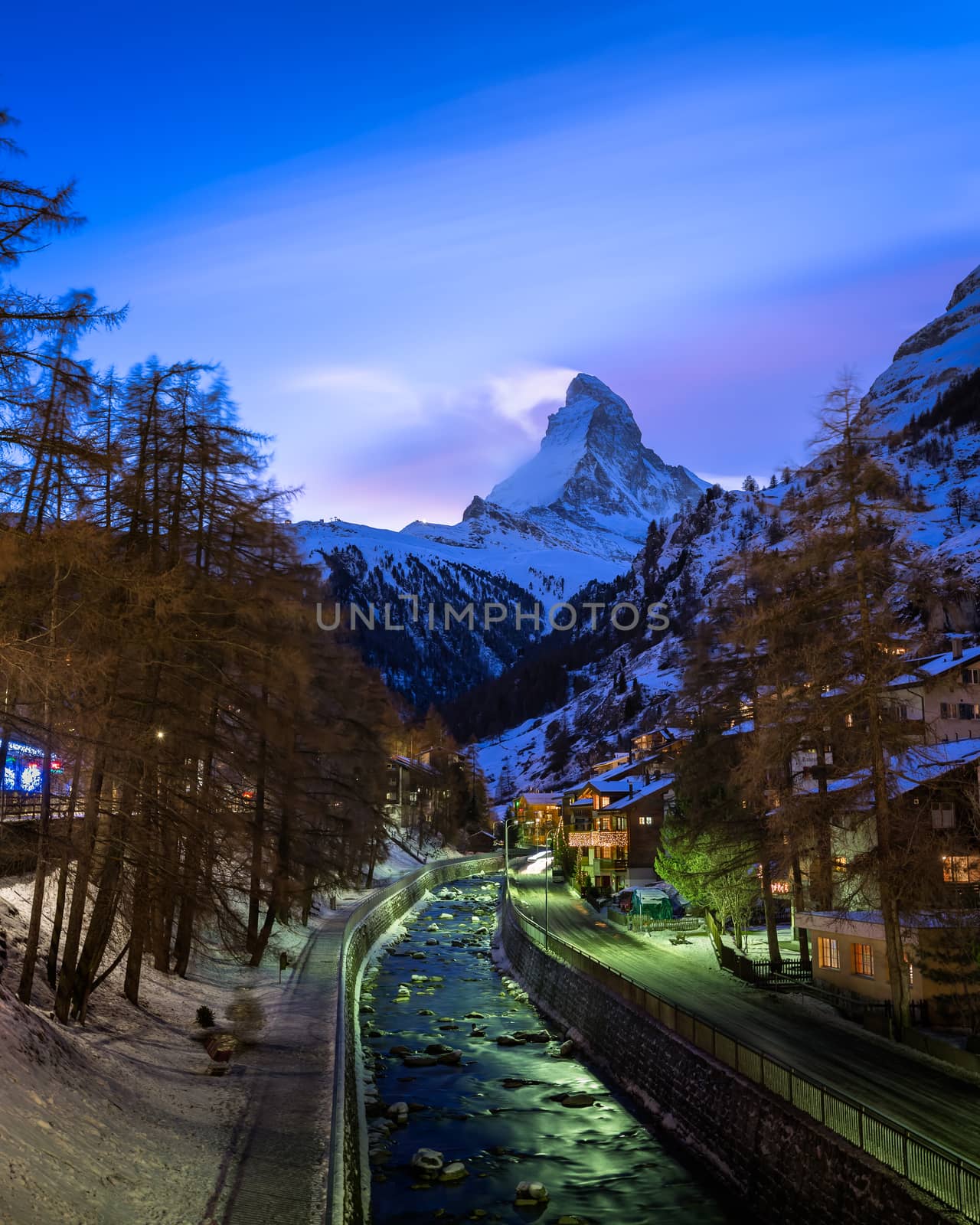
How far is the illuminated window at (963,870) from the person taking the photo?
29.9 metres

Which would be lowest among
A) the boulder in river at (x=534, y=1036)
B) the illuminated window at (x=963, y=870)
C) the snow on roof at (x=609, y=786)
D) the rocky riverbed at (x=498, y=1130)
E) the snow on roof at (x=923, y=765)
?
the rocky riverbed at (x=498, y=1130)

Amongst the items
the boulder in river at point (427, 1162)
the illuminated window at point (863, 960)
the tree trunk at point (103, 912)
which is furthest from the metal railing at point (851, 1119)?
the tree trunk at point (103, 912)

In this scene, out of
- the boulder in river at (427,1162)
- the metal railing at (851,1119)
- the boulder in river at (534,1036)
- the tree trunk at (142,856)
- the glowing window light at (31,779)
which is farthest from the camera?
the boulder in river at (534,1036)

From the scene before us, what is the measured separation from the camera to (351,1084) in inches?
941

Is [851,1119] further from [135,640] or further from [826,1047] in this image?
[135,640]

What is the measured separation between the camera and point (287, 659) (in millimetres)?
20297

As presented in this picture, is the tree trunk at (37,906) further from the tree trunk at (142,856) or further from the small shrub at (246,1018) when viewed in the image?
the small shrub at (246,1018)

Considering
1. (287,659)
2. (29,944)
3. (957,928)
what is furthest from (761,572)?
(29,944)

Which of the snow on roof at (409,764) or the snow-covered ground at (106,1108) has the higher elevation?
the snow on roof at (409,764)

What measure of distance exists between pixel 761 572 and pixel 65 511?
1998cm

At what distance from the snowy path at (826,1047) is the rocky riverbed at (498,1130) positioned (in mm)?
3901

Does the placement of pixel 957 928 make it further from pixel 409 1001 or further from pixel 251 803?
pixel 409 1001

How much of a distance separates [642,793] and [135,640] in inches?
2565

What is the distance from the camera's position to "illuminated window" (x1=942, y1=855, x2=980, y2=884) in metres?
29.9
